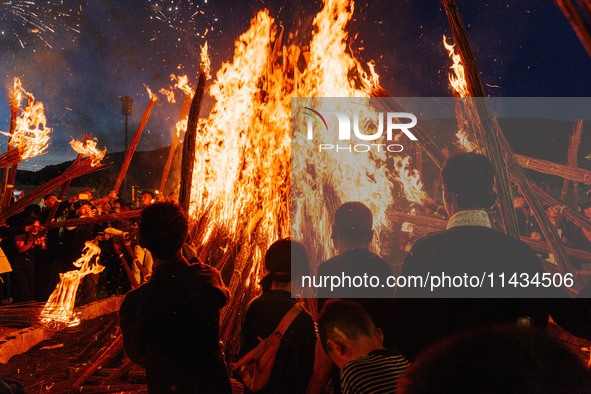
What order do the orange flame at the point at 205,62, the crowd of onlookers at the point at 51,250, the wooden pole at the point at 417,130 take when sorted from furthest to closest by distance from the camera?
1. the crowd of onlookers at the point at 51,250
2. the wooden pole at the point at 417,130
3. the orange flame at the point at 205,62

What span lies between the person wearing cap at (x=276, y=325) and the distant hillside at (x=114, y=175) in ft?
60.1

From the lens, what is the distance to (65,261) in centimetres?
734

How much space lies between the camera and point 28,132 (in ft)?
13.5

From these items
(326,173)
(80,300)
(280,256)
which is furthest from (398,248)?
(280,256)

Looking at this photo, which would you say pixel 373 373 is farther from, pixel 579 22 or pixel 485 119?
pixel 485 119

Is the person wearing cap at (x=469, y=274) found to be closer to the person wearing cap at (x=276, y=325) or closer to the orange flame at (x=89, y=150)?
the person wearing cap at (x=276, y=325)

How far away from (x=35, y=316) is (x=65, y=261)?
3.92m

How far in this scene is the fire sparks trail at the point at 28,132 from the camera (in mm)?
3648

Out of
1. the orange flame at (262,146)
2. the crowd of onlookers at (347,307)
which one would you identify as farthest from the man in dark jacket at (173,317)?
the orange flame at (262,146)

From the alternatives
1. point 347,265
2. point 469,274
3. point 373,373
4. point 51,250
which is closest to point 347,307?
point 373,373

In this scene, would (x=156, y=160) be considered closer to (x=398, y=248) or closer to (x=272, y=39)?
(x=398, y=248)

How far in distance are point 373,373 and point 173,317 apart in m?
0.97

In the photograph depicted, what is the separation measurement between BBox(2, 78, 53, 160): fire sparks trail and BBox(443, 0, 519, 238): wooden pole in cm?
307

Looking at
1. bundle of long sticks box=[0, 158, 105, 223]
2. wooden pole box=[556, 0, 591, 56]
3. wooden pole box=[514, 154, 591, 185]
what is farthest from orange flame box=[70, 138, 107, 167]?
wooden pole box=[514, 154, 591, 185]
